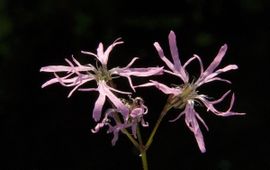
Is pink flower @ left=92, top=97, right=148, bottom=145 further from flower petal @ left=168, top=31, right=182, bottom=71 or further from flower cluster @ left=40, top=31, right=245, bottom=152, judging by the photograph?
flower petal @ left=168, top=31, right=182, bottom=71

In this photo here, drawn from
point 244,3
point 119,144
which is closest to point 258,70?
point 244,3

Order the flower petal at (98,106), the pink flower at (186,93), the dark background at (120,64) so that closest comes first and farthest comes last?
the flower petal at (98,106) < the pink flower at (186,93) < the dark background at (120,64)

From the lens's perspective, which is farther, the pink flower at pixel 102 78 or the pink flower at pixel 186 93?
the pink flower at pixel 186 93

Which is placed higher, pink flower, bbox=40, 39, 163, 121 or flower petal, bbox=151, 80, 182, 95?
pink flower, bbox=40, 39, 163, 121

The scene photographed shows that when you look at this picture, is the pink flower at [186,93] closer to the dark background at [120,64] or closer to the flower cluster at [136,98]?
the flower cluster at [136,98]

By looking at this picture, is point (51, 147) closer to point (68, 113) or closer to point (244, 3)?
point (68, 113)

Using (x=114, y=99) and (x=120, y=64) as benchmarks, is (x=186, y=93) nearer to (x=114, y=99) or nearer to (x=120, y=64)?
(x=114, y=99)

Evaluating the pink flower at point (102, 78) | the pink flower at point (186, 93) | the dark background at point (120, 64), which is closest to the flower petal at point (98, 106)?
the pink flower at point (102, 78)

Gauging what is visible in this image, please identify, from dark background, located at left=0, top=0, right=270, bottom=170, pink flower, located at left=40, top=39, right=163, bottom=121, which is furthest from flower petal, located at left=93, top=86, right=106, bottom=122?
dark background, located at left=0, top=0, right=270, bottom=170

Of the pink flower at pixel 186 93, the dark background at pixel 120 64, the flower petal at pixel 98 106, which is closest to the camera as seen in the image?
the flower petal at pixel 98 106
